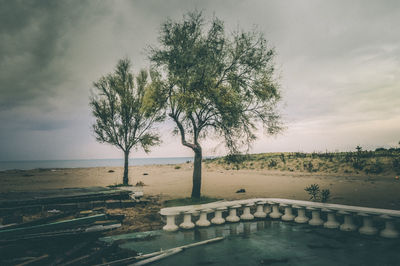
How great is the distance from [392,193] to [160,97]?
13802 millimetres

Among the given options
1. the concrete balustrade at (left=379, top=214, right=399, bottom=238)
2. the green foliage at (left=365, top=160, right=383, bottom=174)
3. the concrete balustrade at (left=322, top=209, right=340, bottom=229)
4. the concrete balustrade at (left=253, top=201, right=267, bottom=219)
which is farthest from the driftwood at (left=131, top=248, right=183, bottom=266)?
the green foliage at (left=365, top=160, right=383, bottom=174)

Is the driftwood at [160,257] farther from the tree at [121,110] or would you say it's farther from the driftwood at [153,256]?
the tree at [121,110]

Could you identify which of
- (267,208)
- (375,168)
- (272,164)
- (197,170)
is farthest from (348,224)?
(272,164)

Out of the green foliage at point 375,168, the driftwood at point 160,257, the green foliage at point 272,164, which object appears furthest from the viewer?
the green foliage at point 272,164

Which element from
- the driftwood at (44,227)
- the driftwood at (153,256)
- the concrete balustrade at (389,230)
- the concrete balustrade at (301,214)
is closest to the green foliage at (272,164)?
the concrete balustrade at (301,214)

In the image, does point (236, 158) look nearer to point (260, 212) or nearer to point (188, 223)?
point (260, 212)

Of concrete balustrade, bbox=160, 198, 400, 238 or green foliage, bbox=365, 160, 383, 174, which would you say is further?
green foliage, bbox=365, 160, 383, 174

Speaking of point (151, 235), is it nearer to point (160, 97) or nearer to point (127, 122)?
point (160, 97)

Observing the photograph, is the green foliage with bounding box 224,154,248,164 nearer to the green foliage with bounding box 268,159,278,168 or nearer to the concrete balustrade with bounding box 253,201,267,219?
the concrete balustrade with bounding box 253,201,267,219

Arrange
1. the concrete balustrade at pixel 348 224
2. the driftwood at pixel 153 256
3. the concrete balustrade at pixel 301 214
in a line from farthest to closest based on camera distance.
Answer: the concrete balustrade at pixel 348 224, the concrete balustrade at pixel 301 214, the driftwood at pixel 153 256

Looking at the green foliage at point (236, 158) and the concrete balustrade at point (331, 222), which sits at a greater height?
the green foliage at point (236, 158)

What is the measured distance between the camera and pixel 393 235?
17.9 ft

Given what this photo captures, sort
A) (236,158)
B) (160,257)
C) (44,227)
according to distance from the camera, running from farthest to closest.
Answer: (236,158), (44,227), (160,257)

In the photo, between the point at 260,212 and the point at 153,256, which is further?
the point at 260,212
